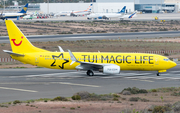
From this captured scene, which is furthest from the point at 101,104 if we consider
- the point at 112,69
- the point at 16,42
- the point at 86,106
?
the point at 16,42

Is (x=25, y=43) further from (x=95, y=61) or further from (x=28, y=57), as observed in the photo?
(x=95, y=61)

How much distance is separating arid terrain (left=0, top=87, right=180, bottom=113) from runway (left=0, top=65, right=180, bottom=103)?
355cm

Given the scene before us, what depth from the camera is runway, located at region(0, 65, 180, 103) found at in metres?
30.9

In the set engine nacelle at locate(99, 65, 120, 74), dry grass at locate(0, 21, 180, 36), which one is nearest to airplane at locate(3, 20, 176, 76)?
engine nacelle at locate(99, 65, 120, 74)

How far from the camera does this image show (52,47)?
72938mm

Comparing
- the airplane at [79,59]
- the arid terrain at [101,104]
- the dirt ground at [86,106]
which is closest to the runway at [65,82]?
the airplane at [79,59]

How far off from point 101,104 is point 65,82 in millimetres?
14116

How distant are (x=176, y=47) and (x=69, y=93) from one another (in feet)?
169

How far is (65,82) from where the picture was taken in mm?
37781

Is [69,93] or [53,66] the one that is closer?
[69,93]

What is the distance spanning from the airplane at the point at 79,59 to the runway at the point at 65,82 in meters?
1.51

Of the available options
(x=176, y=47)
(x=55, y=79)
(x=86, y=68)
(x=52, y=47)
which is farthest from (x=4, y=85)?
(x=176, y=47)

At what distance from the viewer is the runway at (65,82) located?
30938 millimetres

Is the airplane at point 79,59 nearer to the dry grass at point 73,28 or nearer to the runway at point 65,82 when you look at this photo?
the runway at point 65,82
